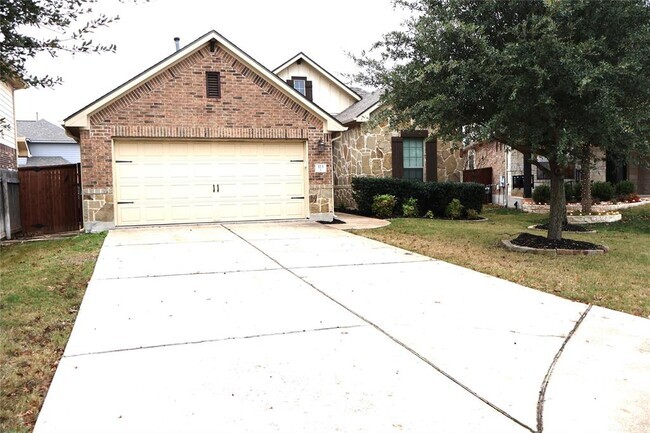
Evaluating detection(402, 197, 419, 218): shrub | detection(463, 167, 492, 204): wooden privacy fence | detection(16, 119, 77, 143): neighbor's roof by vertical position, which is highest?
detection(16, 119, 77, 143): neighbor's roof

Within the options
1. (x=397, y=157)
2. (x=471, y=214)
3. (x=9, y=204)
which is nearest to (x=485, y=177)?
(x=397, y=157)

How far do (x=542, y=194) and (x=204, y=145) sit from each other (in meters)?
12.1

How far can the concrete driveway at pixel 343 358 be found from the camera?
3074 millimetres

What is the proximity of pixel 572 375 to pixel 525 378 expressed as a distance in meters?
0.37

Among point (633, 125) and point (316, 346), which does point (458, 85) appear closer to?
point (633, 125)

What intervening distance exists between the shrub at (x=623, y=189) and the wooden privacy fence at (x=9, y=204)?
19329 mm

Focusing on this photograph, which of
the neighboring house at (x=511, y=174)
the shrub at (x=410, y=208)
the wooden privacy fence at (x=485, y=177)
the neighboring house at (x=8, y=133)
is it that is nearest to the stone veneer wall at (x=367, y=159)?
the neighboring house at (x=511, y=174)

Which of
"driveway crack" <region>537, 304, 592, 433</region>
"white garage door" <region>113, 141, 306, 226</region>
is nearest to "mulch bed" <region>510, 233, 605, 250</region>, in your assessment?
"driveway crack" <region>537, 304, 592, 433</region>

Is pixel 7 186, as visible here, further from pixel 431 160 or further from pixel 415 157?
pixel 431 160

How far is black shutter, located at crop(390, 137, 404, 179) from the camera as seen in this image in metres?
19.4

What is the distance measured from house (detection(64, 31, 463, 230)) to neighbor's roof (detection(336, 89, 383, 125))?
3037 mm

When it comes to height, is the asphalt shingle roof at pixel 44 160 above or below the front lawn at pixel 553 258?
above

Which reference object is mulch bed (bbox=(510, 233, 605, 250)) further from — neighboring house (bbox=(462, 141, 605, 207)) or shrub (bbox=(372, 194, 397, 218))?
neighboring house (bbox=(462, 141, 605, 207))

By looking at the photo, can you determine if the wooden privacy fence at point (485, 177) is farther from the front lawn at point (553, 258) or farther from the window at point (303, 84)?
the window at point (303, 84)
